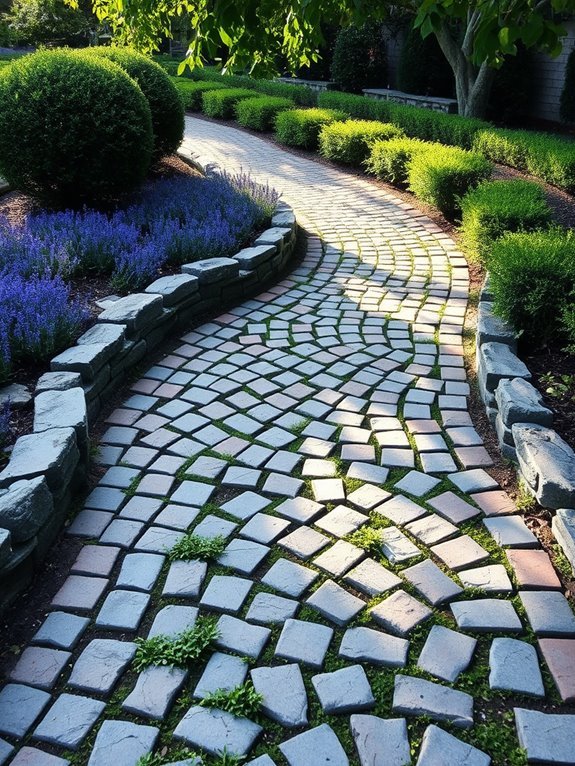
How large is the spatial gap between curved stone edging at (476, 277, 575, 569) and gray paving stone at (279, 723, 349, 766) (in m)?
1.17

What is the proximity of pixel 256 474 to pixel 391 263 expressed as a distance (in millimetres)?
3579

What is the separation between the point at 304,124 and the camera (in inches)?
445

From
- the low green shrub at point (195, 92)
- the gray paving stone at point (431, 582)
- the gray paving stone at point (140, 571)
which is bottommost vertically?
the gray paving stone at point (140, 571)

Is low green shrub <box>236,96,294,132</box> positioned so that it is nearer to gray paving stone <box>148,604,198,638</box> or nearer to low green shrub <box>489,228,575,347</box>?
low green shrub <box>489,228,575,347</box>

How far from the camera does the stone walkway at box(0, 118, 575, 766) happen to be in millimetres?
2117

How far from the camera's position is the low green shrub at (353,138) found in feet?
32.4

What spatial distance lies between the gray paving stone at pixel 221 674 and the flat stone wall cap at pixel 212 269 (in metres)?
3.23

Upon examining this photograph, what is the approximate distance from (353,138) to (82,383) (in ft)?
24.8

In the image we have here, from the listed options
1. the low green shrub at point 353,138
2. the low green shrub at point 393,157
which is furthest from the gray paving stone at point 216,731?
the low green shrub at point 353,138

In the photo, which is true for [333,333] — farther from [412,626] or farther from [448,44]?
[448,44]

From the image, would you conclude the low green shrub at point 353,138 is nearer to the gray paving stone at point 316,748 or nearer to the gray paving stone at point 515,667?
the gray paving stone at point 515,667

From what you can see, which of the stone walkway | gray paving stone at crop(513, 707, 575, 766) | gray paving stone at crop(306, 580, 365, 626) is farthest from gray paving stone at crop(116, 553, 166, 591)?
gray paving stone at crop(513, 707, 575, 766)

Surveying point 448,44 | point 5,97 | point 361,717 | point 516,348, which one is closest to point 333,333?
point 516,348

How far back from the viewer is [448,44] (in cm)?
1155
